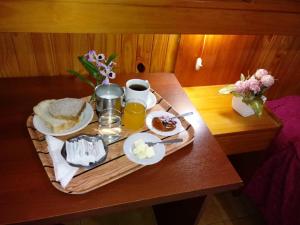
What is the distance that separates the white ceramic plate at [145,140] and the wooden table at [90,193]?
0.02 metres

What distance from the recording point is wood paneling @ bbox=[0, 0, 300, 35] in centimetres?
89

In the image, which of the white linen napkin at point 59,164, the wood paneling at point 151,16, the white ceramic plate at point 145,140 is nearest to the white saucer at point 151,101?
the white ceramic plate at point 145,140

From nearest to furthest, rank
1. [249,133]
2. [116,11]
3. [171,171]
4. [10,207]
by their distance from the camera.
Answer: [10,207], [171,171], [116,11], [249,133]

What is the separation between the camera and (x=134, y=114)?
96cm

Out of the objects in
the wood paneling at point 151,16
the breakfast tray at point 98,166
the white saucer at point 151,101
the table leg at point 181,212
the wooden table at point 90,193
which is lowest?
the table leg at point 181,212

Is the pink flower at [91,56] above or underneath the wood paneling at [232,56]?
above

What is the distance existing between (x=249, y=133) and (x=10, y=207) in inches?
42.0

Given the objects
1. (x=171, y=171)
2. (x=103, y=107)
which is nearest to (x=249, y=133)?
(x=171, y=171)

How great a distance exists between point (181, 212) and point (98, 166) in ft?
2.09

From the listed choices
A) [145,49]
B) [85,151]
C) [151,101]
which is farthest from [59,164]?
[145,49]

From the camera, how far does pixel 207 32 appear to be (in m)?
1.13

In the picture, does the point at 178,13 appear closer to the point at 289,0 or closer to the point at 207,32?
the point at 207,32

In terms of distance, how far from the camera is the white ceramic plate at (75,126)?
2.94ft

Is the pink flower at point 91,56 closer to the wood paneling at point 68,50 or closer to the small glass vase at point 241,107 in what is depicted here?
the wood paneling at point 68,50
